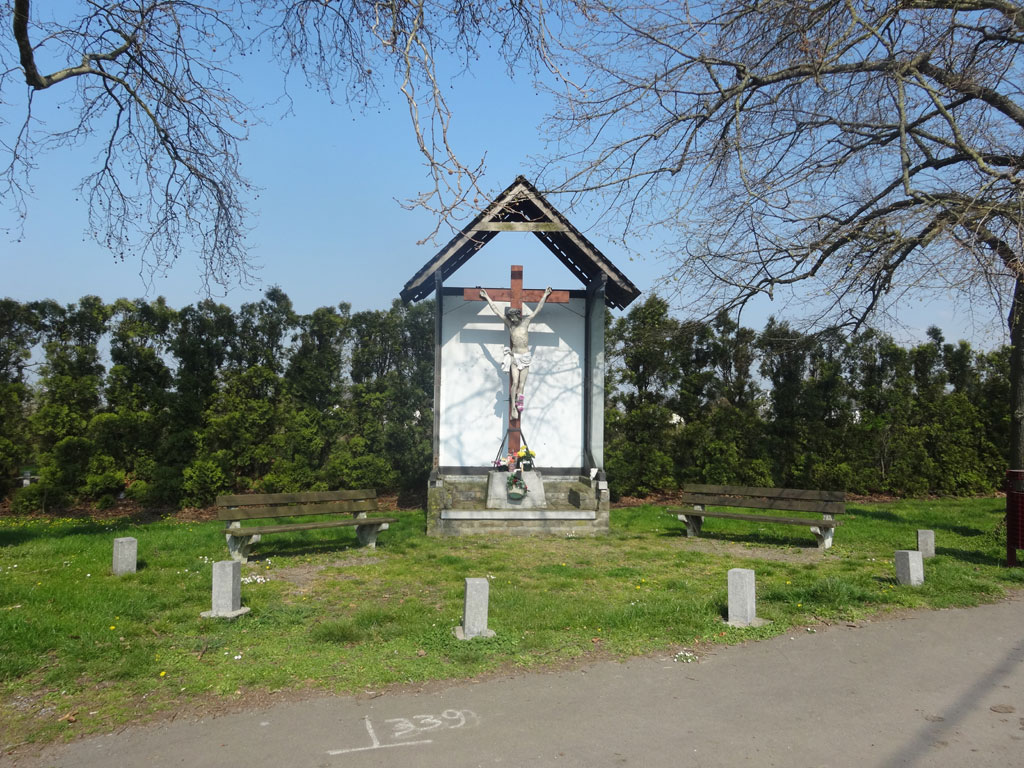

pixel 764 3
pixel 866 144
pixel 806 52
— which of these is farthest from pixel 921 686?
pixel 866 144

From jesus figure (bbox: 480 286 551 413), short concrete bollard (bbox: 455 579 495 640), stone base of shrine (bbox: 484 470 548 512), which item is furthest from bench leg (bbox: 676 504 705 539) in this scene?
short concrete bollard (bbox: 455 579 495 640)

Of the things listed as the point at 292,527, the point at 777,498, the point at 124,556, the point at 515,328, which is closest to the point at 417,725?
the point at 292,527

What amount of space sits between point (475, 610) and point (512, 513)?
5.64m

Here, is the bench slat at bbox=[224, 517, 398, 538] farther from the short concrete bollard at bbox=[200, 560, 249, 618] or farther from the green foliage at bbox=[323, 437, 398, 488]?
the green foliage at bbox=[323, 437, 398, 488]

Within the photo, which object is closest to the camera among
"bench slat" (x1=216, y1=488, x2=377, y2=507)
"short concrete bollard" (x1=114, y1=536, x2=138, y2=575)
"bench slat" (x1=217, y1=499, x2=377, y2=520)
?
"short concrete bollard" (x1=114, y1=536, x2=138, y2=575)

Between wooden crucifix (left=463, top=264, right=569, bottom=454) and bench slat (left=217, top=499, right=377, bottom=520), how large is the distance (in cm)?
338

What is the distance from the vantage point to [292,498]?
31.8 feet

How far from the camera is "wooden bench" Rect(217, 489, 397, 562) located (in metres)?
8.79

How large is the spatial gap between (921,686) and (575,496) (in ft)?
25.1

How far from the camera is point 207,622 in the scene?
19.7 feet

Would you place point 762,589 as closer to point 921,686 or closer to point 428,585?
point 921,686

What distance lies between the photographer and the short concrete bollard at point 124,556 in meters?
7.89

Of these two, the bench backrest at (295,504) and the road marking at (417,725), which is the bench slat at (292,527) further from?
the road marking at (417,725)

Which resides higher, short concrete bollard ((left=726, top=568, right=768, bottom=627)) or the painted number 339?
short concrete bollard ((left=726, top=568, right=768, bottom=627))
